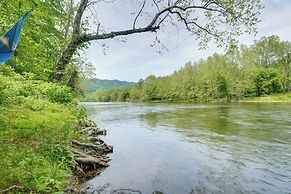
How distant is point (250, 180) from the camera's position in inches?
328

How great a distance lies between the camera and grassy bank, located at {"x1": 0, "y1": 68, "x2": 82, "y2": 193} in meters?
4.83

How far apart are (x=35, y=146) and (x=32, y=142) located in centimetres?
32

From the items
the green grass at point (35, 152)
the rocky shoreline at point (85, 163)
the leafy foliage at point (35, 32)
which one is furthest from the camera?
the leafy foliage at point (35, 32)

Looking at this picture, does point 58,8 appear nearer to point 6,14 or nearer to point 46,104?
point 46,104

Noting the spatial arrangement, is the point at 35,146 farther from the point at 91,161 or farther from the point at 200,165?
the point at 200,165

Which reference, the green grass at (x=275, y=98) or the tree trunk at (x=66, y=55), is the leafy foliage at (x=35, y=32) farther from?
the green grass at (x=275, y=98)

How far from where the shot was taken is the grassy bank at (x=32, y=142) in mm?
4828

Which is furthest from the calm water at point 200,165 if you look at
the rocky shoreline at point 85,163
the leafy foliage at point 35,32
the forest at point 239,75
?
the forest at point 239,75

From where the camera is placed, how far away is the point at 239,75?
75438mm

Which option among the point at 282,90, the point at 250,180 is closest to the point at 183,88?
the point at 282,90

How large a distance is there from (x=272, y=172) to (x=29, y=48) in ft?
39.0

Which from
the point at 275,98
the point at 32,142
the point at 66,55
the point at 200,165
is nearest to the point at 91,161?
the point at 32,142

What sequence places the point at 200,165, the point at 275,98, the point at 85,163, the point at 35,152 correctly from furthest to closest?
the point at 275,98 → the point at 200,165 → the point at 85,163 → the point at 35,152

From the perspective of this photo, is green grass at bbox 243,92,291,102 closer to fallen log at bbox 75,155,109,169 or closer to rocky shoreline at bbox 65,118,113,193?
rocky shoreline at bbox 65,118,113,193
